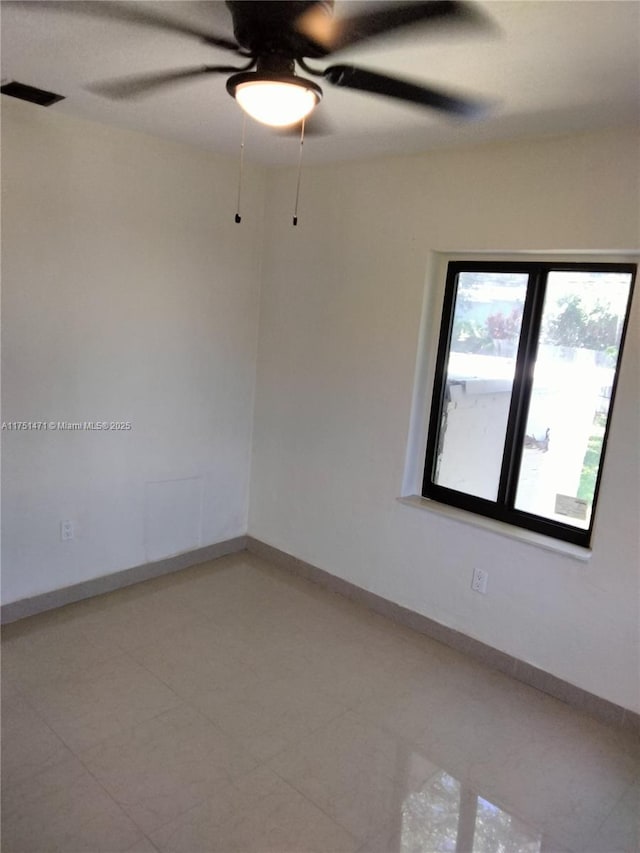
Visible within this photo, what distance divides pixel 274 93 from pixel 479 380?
5.97ft

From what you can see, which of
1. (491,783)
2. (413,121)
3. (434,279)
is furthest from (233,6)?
(491,783)

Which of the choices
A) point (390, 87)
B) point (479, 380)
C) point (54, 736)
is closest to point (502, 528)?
point (479, 380)

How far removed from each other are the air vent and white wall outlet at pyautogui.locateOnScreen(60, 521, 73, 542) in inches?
76.3

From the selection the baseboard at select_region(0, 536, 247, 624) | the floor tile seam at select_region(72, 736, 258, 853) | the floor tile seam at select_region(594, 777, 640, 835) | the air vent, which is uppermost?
the air vent

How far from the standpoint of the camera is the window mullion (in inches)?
105

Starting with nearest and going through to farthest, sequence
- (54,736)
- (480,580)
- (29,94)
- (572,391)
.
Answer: (54,736) → (29,94) → (572,391) → (480,580)

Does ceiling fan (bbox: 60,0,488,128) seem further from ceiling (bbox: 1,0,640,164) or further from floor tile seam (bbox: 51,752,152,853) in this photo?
floor tile seam (bbox: 51,752,152,853)

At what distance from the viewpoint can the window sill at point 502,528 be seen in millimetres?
2560

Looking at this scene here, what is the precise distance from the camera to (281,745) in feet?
7.30

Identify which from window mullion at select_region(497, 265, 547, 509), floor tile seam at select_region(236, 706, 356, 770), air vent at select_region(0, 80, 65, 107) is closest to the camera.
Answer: floor tile seam at select_region(236, 706, 356, 770)

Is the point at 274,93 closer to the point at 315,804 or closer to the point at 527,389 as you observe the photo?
the point at 527,389

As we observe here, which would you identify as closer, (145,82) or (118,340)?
(145,82)

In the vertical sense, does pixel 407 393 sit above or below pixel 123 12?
below

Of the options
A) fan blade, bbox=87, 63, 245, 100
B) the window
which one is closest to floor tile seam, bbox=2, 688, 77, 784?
the window
